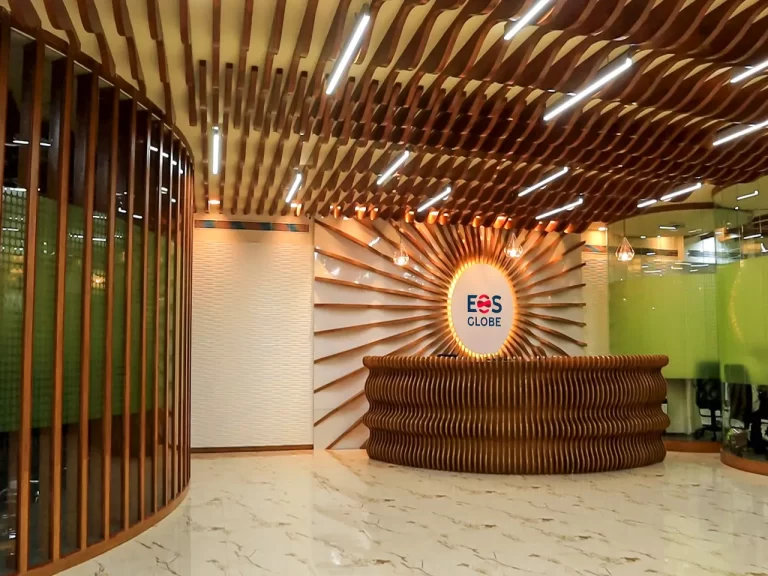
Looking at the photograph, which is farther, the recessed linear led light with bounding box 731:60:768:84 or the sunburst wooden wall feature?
the sunburst wooden wall feature

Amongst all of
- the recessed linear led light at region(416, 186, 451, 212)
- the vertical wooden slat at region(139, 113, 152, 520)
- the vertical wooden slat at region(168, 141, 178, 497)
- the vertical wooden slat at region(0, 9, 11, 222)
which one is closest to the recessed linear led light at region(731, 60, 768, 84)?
the recessed linear led light at region(416, 186, 451, 212)

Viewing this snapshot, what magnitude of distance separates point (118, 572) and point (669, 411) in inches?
291

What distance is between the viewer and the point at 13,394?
3.90 meters

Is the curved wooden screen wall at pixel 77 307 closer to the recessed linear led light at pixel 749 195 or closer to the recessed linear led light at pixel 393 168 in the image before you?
the recessed linear led light at pixel 393 168

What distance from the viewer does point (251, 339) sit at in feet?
30.3

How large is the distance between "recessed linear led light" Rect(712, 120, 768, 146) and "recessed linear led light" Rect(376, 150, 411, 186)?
2926mm

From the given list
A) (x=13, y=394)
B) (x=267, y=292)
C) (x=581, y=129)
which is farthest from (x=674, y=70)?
(x=267, y=292)

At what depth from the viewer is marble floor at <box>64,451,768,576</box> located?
166 inches

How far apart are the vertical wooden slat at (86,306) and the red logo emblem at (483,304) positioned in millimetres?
6289

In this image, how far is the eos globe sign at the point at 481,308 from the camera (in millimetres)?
9750

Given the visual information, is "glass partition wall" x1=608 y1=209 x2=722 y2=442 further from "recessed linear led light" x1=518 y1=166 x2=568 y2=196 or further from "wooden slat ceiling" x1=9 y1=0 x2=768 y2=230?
"recessed linear led light" x1=518 y1=166 x2=568 y2=196

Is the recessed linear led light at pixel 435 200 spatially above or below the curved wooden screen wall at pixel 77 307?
above

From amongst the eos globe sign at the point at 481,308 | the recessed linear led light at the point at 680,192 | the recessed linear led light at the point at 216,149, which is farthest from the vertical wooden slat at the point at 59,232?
the recessed linear led light at the point at 680,192

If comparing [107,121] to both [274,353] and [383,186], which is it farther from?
[274,353]
